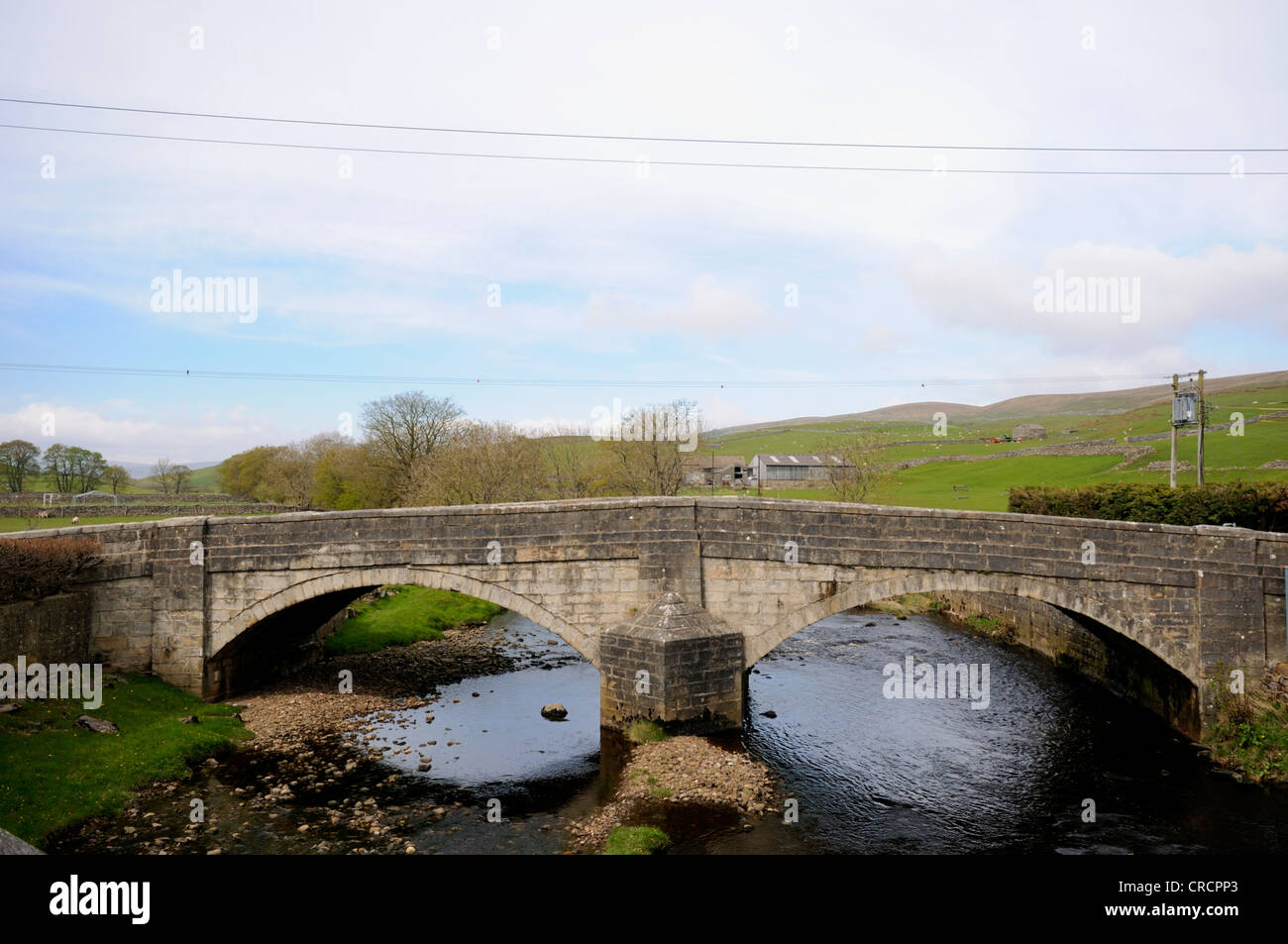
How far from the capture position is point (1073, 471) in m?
55.8

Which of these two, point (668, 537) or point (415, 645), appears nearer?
point (668, 537)

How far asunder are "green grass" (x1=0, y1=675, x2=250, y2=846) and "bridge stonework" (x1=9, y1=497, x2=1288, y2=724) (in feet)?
6.42

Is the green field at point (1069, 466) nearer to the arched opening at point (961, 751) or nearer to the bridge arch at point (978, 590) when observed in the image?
the arched opening at point (961, 751)

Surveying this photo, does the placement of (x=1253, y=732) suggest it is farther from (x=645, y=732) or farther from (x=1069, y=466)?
(x=1069, y=466)

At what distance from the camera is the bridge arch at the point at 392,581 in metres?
17.1

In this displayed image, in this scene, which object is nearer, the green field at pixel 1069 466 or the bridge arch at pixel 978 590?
the bridge arch at pixel 978 590

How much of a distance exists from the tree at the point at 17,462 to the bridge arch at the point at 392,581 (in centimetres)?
4978

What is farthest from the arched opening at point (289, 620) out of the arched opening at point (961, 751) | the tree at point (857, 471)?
the tree at point (857, 471)

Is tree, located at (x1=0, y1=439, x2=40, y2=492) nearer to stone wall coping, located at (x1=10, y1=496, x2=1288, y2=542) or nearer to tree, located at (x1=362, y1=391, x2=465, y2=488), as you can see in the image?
tree, located at (x1=362, y1=391, x2=465, y2=488)

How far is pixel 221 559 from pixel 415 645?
817 cm
